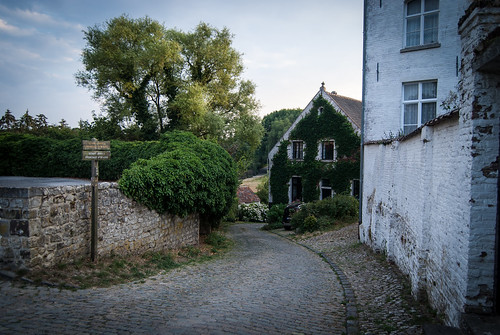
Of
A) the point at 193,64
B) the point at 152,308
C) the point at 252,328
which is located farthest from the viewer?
the point at 193,64

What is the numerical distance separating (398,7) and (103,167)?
48.1 ft

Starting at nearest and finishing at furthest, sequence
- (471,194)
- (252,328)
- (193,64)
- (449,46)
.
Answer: (471,194)
(252,328)
(449,46)
(193,64)

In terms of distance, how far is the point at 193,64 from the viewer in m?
25.8

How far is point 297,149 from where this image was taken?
28.5 metres

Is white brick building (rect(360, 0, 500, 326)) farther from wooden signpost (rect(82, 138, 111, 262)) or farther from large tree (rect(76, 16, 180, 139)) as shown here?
large tree (rect(76, 16, 180, 139))

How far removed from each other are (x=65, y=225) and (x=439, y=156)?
7.23m

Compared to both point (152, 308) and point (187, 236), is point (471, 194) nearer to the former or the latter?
point (152, 308)

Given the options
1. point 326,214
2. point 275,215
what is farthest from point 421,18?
point 275,215

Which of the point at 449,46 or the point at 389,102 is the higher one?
the point at 449,46

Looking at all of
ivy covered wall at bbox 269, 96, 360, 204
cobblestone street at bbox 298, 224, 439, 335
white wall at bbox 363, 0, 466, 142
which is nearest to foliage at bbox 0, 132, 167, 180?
cobblestone street at bbox 298, 224, 439, 335

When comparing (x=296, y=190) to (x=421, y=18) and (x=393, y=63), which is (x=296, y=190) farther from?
(x=421, y=18)

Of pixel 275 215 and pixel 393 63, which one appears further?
pixel 275 215

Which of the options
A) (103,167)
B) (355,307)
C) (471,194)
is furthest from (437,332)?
(103,167)

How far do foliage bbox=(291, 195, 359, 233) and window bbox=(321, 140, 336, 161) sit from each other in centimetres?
672
